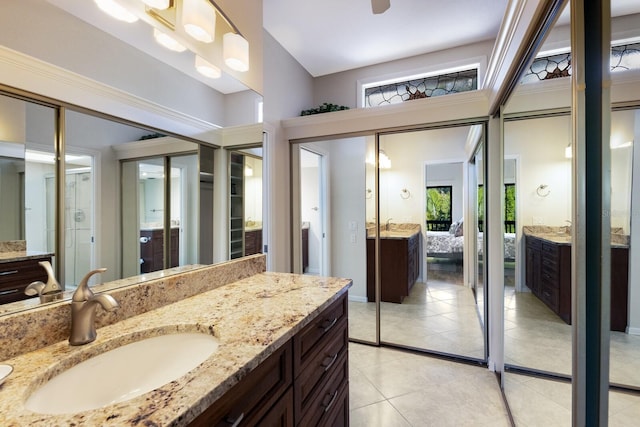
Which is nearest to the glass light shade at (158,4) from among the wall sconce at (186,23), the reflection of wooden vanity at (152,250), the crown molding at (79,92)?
the wall sconce at (186,23)

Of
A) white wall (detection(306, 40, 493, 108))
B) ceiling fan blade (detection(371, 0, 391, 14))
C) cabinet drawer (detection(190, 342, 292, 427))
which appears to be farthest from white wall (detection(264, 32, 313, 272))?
cabinet drawer (detection(190, 342, 292, 427))

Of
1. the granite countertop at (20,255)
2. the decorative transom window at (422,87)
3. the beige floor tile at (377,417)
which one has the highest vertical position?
the decorative transom window at (422,87)

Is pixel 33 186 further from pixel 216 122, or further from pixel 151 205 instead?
pixel 216 122

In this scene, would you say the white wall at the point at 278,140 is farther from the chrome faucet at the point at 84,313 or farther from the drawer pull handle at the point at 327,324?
the chrome faucet at the point at 84,313

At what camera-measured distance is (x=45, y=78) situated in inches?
36.4

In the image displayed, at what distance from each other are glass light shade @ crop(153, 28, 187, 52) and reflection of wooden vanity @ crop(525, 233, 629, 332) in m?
1.91

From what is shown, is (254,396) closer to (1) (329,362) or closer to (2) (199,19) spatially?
(1) (329,362)

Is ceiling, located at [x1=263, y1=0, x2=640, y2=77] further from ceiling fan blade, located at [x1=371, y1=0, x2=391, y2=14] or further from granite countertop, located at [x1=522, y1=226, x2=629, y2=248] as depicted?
granite countertop, located at [x1=522, y1=226, x2=629, y2=248]

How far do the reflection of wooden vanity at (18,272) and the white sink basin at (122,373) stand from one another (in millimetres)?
313

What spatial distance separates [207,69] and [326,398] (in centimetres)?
182

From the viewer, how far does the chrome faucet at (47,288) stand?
35.5 inches

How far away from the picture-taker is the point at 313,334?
1.19m

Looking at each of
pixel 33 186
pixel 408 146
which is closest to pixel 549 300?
pixel 33 186

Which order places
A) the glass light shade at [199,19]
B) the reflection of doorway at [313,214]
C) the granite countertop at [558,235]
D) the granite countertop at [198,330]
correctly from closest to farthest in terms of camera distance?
1. the granite countertop at [198,330]
2. the granite countertop at [558,235]
3. the glass light shade at [199,19]
4. the reflection of doorway at [313,214]
